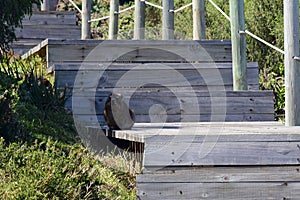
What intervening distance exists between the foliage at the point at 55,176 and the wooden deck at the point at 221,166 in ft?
1.22

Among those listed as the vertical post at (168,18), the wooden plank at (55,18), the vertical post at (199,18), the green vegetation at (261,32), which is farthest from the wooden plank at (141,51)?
the wooden plank at (55,18)

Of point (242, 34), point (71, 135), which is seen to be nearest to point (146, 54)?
Result: point (242, 34)

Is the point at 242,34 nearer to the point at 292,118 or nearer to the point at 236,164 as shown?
the point at 292,118

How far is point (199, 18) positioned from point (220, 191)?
3.74 m

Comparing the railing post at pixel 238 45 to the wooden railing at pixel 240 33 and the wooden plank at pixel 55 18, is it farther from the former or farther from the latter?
the wooden plank at pixel 55 18

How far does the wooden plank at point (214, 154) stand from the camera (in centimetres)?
517

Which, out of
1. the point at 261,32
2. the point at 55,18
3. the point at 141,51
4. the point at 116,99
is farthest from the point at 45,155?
the point at 55,18

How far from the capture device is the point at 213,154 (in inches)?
204

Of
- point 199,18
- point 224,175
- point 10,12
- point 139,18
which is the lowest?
point 224,175

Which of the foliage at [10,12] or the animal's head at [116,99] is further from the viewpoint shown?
the foliage at [10,12]

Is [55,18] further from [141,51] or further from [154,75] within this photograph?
[154,75]

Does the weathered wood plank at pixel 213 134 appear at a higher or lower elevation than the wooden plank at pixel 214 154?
higher

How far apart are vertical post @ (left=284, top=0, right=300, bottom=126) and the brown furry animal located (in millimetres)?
1291

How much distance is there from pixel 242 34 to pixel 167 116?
1160mm
